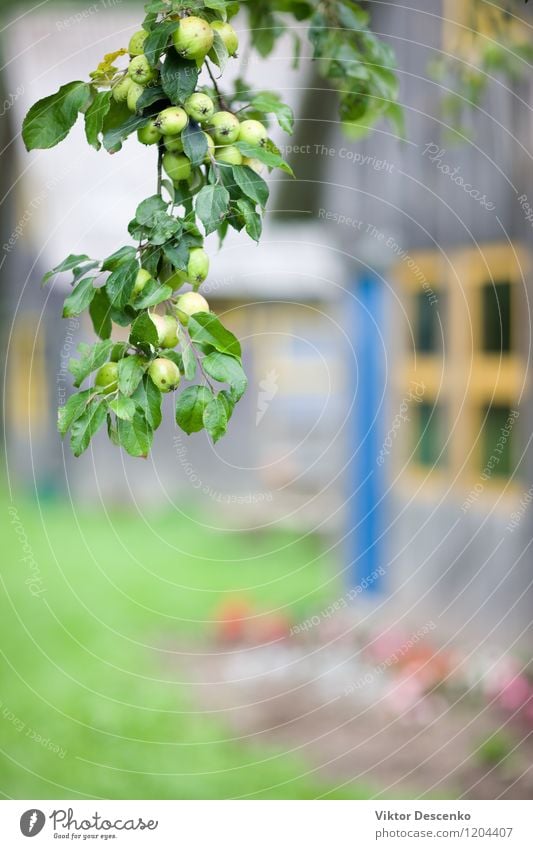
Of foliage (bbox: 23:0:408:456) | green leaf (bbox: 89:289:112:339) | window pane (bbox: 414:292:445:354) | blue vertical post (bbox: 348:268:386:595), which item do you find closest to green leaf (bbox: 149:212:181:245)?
foliage (bbox: 23:0:408:456)

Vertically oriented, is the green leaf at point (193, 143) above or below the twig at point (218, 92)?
below

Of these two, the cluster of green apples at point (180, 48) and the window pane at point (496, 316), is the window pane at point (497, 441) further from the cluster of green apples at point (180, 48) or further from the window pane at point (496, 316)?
the cluster of green apples at point (180, 48)

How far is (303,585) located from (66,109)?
3.35 m

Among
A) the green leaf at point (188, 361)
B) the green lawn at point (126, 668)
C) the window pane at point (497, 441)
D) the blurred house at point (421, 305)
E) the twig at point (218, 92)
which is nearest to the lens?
the green leaf at point (188, 361)

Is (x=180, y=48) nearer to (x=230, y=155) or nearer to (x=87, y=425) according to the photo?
(x=230, y=155)

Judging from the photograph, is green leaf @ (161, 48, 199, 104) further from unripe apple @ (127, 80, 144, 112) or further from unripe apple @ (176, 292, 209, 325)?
unripe apple @ (176, 292, 209, 325)

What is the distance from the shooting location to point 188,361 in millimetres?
628

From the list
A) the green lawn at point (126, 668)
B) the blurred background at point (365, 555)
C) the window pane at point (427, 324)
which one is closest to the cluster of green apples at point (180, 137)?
the blurred background at point (365, 555)

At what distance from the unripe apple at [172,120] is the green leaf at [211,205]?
0.05m

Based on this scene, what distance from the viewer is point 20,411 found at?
28.8 feet

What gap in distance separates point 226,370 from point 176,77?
0.22 m

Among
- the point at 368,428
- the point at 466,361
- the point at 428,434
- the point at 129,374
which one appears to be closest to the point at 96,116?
the point at 129,374

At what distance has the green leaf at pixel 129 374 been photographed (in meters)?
0.63

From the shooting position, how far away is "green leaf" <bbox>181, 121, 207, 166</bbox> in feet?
2.21
